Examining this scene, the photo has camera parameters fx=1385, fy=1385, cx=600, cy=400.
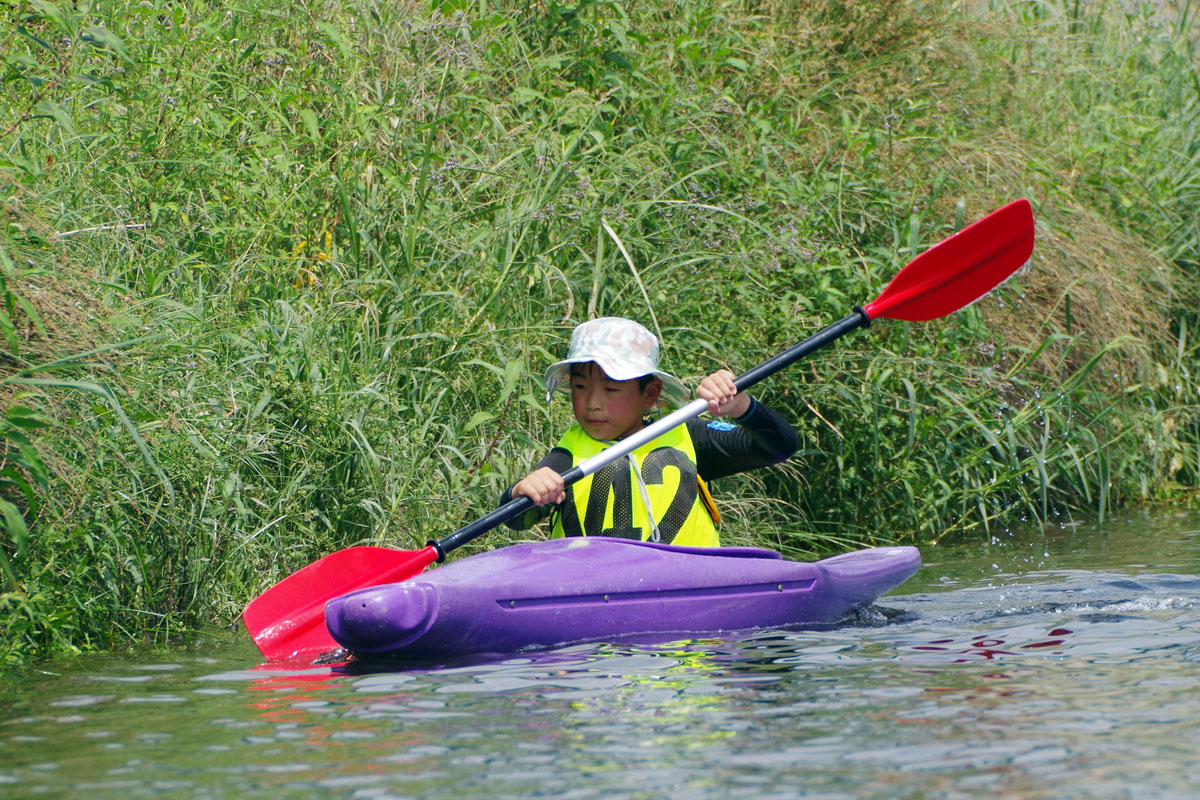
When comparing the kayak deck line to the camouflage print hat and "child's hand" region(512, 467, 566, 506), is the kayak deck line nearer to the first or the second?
"child's hand" region(512, 467, 566, 506)

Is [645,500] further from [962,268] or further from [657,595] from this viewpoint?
[962,268]

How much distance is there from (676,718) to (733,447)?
174 centimetres

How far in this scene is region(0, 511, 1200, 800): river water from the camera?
82.4 inches

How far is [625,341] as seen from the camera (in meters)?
4.05

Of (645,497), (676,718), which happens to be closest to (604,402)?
(645,497)

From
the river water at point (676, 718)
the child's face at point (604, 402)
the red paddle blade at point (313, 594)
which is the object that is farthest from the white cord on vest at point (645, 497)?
the red paddle blade at point (313, 594)

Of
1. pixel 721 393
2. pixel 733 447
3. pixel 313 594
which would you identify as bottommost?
pixel 313 594

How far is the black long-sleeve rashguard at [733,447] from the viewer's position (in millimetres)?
4066

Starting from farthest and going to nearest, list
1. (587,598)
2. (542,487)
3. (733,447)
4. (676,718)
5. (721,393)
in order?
(733,447) < (721,393) < (542,487) < (587,598) < (676,718)

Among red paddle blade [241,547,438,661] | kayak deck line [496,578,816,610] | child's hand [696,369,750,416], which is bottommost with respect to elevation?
kayak deck line [496,578,816,610]

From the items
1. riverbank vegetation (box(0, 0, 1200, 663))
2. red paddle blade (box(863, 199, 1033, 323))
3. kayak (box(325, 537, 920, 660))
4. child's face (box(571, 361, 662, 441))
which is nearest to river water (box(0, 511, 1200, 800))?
kayak (box(325, 537, 920, 660))

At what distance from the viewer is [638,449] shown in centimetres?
401

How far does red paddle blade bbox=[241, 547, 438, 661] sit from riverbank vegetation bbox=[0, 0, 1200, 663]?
297mm

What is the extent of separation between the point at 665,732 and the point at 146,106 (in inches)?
146
